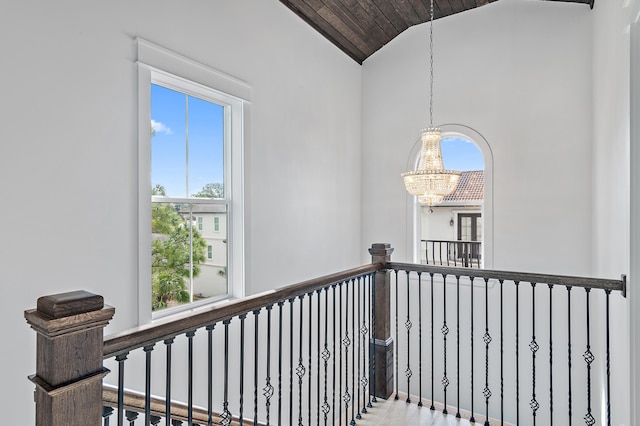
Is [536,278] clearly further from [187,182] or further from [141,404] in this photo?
[187,182]

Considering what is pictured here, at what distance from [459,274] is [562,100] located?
8.42ft

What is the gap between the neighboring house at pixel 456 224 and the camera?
4.50 meters

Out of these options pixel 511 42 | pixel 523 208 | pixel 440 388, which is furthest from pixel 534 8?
pixel 440 388

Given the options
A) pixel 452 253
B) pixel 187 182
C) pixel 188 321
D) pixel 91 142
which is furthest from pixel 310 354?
pixel 452 253

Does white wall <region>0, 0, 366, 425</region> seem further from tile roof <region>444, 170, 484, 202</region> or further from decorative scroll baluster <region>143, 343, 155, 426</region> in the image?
tile roof <region>444, 170, 484, 202</region>

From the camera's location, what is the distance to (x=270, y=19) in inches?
136

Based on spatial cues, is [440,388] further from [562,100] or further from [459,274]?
[562,100]

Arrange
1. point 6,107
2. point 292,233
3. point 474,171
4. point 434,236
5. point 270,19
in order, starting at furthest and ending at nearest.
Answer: point 434,236, point 474,171, point 292,233, point 270,19, point 6,107

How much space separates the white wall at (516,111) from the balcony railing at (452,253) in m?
0.29

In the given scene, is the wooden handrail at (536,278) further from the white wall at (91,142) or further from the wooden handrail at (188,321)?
the white wall at (91,142)

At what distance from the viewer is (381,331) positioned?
282 centimetres

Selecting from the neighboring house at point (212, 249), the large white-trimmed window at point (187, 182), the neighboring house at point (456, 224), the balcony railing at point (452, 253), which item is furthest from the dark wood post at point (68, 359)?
the balcony railing at point (452, 253)

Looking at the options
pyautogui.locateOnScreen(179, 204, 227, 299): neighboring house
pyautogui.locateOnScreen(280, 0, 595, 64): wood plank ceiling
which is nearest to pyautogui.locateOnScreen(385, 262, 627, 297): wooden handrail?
pyautogui.locateOnScreen(179, 204, 227, 299): neighboring house

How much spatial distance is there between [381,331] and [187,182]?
182 centimetres
